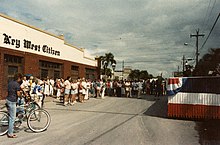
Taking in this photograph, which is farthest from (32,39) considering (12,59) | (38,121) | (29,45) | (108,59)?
(108,59)

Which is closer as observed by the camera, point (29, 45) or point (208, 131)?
point (208, 131)

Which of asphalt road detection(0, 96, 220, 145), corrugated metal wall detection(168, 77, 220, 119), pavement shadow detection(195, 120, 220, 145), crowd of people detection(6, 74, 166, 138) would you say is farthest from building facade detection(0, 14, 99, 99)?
pavement shadow detection(195, 120, 220, 145)

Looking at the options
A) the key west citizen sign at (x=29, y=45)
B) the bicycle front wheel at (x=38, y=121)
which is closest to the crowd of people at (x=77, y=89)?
the bicycle front wheel at (x=38, y=121)

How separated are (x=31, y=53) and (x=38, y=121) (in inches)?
550

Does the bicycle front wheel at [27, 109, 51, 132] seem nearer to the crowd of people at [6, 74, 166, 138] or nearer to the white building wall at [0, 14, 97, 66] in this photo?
the crowd of people at [6, 74, 166, 138]

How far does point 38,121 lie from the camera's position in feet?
26.2

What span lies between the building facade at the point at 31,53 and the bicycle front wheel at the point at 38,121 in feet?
33.7

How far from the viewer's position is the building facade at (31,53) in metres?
17.4

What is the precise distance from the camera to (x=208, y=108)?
10.2m

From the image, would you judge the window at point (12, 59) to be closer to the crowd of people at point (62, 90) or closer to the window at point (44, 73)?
the crowd of people at point (62, 90)

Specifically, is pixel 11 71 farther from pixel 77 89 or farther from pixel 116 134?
pixel 116 134

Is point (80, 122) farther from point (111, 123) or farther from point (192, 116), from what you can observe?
point (192, 116)

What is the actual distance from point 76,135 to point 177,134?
3.25 meters

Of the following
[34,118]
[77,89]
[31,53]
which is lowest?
[34,118]
